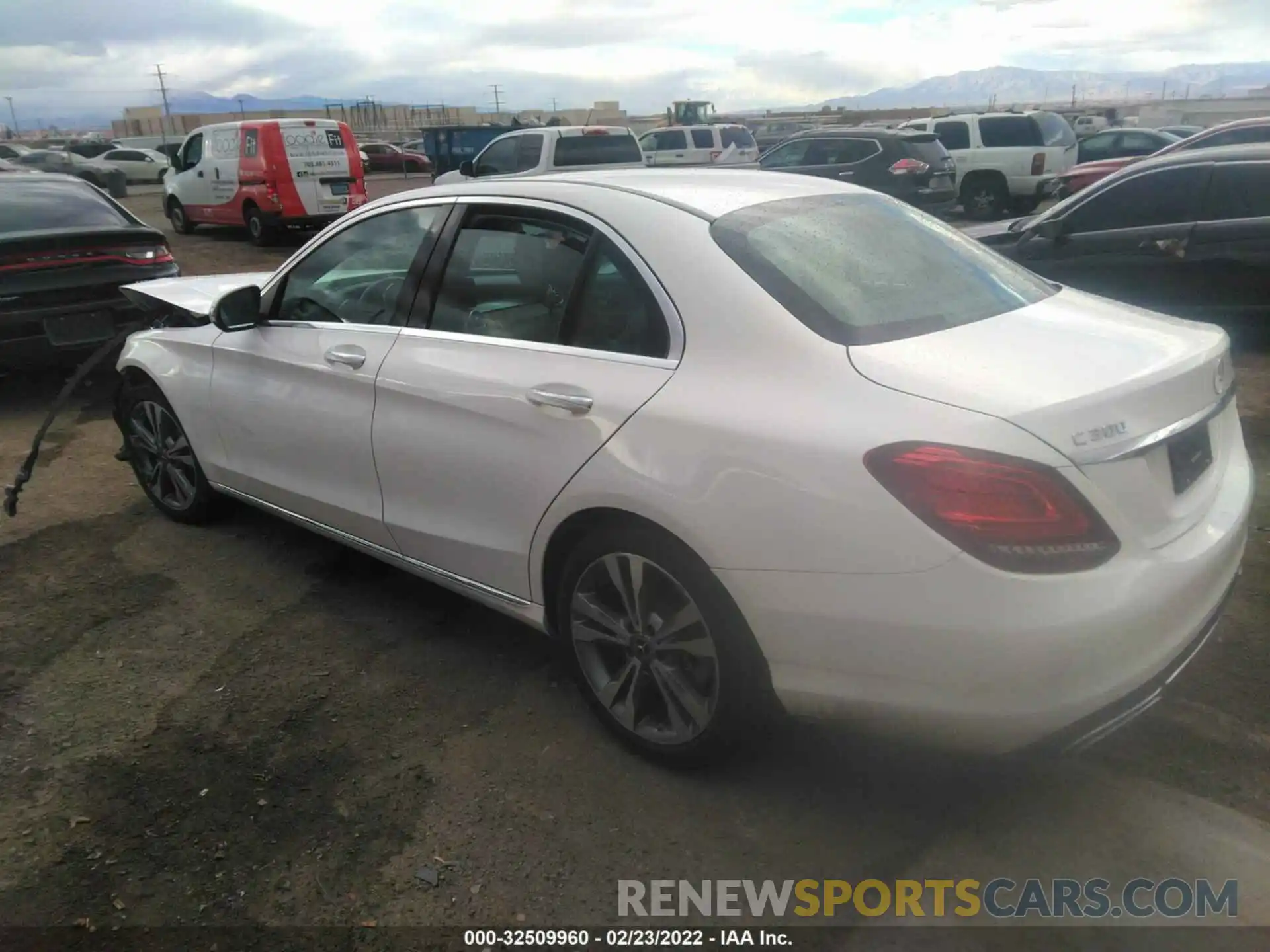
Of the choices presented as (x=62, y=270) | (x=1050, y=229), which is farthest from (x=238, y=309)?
(x=1050, y=229)

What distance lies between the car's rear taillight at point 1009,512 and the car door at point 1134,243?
5711 millimetres

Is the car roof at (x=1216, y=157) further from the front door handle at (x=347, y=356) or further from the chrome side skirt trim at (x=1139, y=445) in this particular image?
the front door handle at (x=347, y=356)

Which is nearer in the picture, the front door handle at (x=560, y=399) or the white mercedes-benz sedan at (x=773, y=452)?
the white mercedes-benz sedan at (x=773, y=452)

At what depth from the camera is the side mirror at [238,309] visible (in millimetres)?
3764

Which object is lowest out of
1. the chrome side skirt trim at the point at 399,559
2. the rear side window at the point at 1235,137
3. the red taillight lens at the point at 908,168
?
the chrome side skirt trim at the point at 399,559

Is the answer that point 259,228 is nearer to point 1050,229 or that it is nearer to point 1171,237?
point 1050,229

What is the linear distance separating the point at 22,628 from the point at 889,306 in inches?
136

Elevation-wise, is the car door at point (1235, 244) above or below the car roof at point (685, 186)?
below

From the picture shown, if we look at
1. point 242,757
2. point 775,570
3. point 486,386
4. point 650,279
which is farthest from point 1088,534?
point 242,757

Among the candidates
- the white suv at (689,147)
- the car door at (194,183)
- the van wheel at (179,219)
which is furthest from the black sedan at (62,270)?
the white suv at (689,147)

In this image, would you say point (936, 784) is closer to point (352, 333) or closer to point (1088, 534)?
point (1088, 534)

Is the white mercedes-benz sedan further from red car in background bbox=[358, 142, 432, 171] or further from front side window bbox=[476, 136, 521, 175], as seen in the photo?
red car in background bbox=[358, 142, 432, 171]

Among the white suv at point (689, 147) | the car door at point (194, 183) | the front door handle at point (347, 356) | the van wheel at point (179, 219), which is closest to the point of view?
the front door handle at point (347, 356)

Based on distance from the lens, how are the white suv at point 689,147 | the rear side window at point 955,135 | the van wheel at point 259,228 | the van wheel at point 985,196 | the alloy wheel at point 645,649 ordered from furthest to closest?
the white suv at point 689,147 → the rear side window at point 955,135 → the van wheel at point 985,196 → the van wheel at point 259,228 → the alloy wheel at point 645,649
